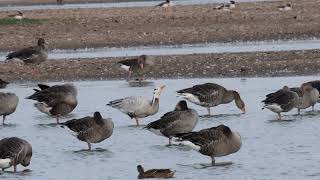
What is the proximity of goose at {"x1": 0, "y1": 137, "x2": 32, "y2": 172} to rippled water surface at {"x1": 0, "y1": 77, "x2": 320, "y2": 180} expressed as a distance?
23 cm

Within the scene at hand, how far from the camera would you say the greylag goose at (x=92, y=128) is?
17.1 meters

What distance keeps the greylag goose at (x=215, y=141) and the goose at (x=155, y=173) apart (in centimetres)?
99

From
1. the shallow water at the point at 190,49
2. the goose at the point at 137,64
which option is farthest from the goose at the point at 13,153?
the shallow water at the point at 190,49

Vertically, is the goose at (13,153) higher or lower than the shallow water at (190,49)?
lower

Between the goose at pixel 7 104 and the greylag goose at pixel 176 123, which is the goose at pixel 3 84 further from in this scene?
the greylag goose at pixel 176 123

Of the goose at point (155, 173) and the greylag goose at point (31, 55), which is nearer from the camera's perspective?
the goose at point (155, 173)

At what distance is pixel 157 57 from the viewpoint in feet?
101

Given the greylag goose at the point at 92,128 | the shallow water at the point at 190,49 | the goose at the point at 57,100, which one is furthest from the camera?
the shallow water at the point at 190,49

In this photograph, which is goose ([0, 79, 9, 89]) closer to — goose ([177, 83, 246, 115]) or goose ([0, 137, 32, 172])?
goose ([177, 83, 246, 115])

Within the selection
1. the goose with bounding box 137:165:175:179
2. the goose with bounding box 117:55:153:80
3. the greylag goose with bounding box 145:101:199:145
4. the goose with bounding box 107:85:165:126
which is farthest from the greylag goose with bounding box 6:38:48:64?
the goose with bounding box 137:165:175:179

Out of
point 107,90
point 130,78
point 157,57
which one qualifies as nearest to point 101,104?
point 107,90

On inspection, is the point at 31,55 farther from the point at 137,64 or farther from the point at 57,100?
the point at 57,100

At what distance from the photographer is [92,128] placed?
17.1 m

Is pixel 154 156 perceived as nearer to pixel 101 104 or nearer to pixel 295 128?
pixel 295 128
